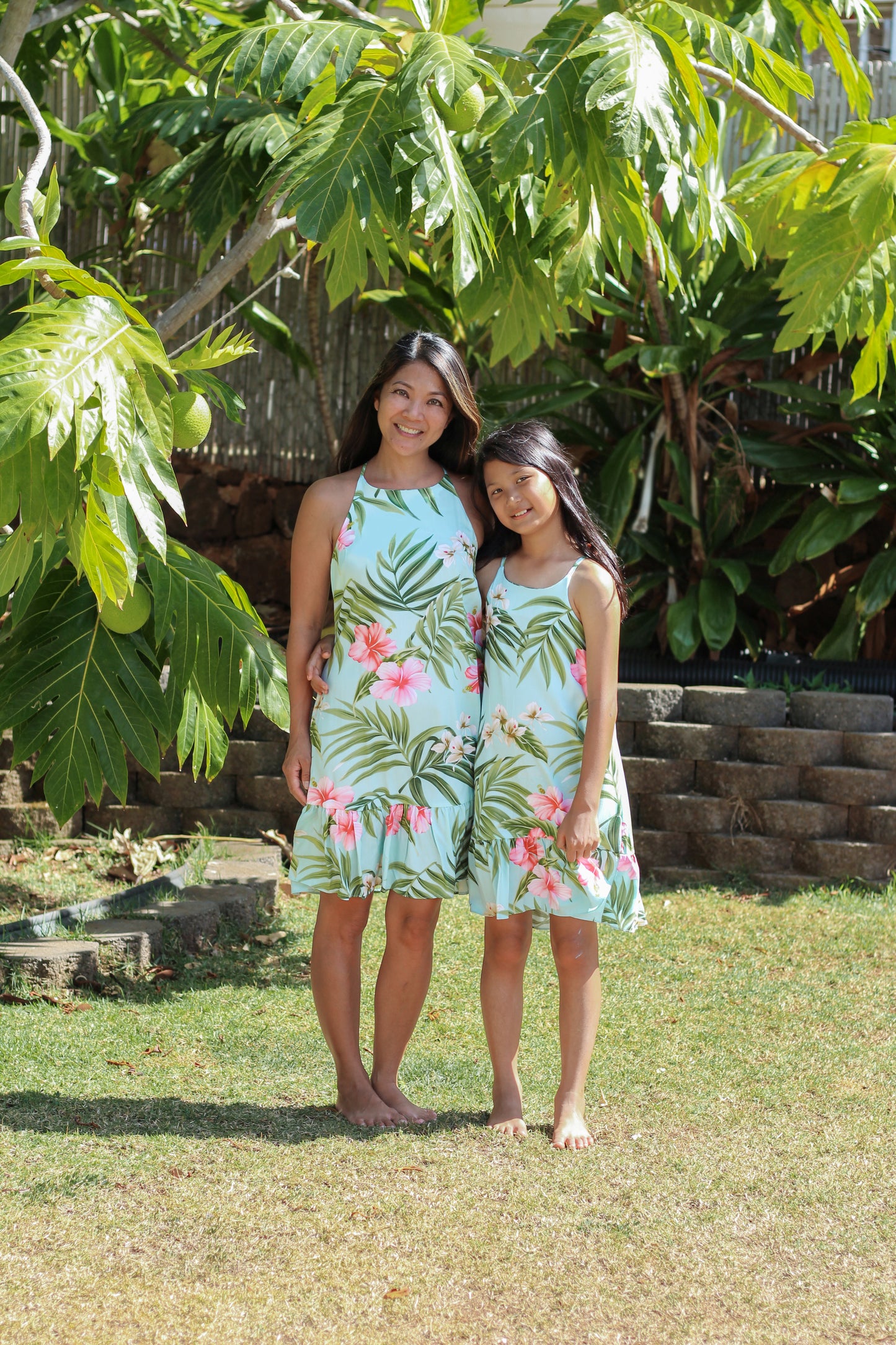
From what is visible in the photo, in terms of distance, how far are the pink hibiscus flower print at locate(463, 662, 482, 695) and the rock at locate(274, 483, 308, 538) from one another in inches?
173

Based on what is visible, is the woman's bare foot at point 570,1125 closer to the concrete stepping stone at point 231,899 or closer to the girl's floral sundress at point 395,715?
the girl's floral sundress at point 395,715

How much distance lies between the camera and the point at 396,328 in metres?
7.05

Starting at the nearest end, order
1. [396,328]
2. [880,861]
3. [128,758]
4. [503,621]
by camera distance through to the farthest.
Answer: [503,621] → [880,861] → [128,758] → [396,328]

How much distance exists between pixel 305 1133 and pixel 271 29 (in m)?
2.29

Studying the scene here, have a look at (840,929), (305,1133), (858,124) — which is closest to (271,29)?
(858,124)

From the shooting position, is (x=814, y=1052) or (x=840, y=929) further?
(x=840, y=929)

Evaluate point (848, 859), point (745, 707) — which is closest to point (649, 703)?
point (745, 707)

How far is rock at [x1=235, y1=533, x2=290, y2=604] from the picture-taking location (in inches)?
289

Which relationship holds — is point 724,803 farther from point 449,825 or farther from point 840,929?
point 449,825

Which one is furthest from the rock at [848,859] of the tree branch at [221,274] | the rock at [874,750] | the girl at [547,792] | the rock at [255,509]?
the rock at [255,509]

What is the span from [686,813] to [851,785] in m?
0.65

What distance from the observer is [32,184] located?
2.74 m

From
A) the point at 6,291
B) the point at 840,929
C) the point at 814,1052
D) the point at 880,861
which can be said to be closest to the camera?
the point at 814,1052

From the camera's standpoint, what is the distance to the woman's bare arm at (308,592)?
3.08 meters
